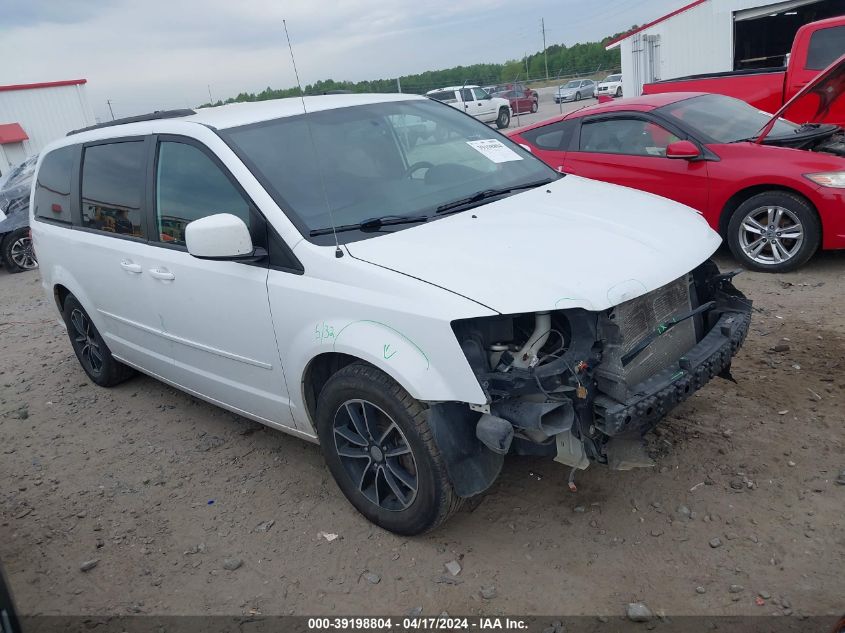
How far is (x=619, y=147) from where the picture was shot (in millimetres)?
6793

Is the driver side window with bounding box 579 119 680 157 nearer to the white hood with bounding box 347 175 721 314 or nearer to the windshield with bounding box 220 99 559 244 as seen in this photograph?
the windshield with bounding box 220 99 559 244

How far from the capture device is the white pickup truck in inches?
1069

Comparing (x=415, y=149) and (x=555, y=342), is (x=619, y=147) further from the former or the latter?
(x=555, y=342)

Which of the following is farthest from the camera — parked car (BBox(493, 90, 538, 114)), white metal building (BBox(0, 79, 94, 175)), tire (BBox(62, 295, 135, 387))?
parked car (BBox(493, 90, 538, 114))

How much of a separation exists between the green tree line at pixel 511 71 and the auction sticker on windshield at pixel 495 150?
1.11 meters

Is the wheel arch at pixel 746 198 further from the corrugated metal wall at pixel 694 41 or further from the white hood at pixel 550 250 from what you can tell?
the corrugated metal wall at pixel 694 41

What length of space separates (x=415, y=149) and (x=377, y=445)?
165 cm

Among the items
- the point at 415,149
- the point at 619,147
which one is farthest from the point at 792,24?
the point at 415,149

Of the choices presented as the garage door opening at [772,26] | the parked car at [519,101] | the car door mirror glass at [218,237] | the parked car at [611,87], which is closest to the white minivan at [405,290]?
the car door mirror glass at [218,237]

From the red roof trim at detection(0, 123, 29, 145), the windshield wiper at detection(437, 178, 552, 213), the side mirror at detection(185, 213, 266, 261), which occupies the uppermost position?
the red roof trim at detection(0, 123, 29, 145)

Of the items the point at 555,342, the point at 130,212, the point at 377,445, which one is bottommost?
the point at 377,445

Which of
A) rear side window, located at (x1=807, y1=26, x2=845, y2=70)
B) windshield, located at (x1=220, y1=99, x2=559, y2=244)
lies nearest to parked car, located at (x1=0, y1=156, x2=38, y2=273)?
windshield, located at (x1=220, y1=99, x2=559, y2=244)

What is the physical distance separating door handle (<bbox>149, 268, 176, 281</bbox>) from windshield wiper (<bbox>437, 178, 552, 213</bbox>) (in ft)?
4.86

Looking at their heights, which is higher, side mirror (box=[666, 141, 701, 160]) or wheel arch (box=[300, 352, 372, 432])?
side mirror (box=[666, 141, 701, 160])
